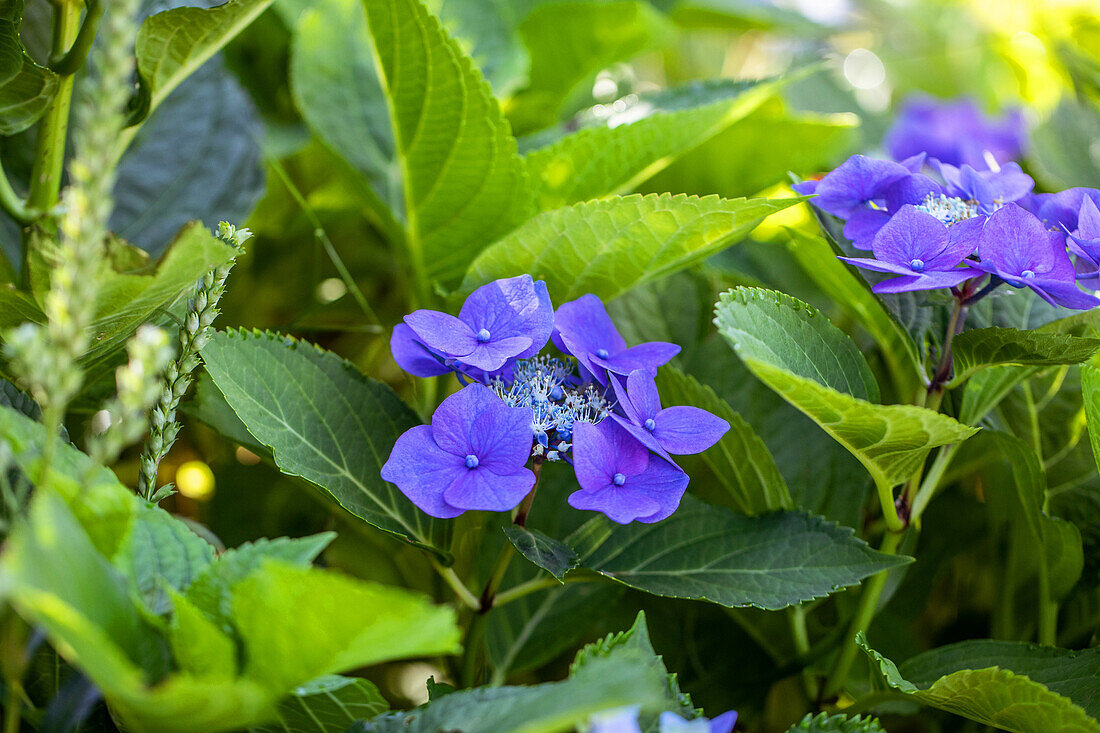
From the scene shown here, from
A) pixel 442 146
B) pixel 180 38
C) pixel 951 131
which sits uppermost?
pixel 180 38

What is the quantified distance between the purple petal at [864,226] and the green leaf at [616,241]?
0.06 meters

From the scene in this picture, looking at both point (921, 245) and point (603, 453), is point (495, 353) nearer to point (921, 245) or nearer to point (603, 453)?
point (603, 453)

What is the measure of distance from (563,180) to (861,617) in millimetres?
427

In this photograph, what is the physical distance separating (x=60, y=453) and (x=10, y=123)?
28cm

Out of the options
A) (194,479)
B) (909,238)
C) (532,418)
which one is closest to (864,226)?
(909,238)

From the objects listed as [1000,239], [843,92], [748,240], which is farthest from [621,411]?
[843,92]

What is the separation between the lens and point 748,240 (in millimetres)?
911

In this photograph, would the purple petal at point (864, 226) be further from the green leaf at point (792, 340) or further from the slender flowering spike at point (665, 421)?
the slender flowering spike at point (665, 421)

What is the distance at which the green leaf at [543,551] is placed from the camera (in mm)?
488

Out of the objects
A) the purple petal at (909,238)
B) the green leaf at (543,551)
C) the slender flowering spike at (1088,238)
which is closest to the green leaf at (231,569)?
the green leaf at (543,551)

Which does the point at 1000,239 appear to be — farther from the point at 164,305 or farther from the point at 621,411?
the point at 164,305

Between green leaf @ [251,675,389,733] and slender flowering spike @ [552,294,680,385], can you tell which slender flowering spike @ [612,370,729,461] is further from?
green leaf @ [251,675,389,733]

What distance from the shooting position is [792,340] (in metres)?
0.51

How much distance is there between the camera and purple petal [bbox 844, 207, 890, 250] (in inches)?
22.3
